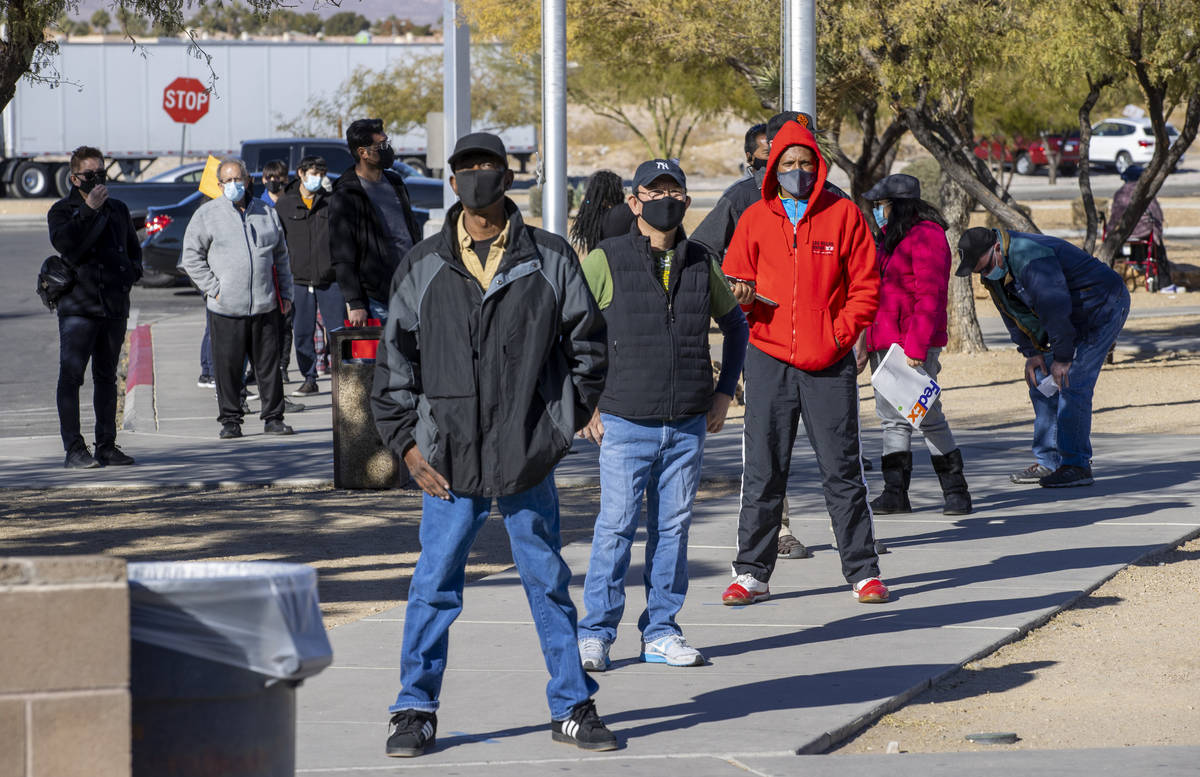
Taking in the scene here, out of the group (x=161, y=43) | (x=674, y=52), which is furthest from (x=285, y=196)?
(x=161, y=43)

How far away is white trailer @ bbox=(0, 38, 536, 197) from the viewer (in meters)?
48.6

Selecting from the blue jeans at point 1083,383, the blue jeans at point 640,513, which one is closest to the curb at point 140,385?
the blue jeans at point 1083,383

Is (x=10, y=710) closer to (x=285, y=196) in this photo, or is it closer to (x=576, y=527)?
(x=576, y=527)

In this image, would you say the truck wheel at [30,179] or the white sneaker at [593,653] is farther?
the truck wheel at [30,179]

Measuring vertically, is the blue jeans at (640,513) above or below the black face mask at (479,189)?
below

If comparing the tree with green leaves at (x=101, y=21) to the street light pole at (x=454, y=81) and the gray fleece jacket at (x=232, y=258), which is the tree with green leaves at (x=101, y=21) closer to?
the street light pole at (x=454, y=81)

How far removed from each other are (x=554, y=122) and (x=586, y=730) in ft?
29.9

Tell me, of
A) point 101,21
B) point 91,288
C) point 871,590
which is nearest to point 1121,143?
point 91,288

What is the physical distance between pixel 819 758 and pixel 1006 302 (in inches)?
209

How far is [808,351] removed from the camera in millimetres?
6852

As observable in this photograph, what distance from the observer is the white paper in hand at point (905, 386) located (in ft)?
27.8

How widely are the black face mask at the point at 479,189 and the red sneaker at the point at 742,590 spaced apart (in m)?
2.69

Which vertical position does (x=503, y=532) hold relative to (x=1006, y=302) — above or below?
below

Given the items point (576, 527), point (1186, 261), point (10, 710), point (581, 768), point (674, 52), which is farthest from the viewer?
point (1186, 261)
